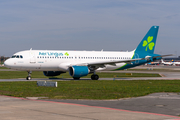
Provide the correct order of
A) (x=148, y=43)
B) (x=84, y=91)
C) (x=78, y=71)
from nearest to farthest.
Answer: (x=84, y=91) < (x=78, y=71) < (x=148, y=43)

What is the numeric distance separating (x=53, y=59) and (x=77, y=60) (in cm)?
400

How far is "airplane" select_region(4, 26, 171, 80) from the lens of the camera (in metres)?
40.9

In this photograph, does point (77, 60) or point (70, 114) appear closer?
point (70, 114)

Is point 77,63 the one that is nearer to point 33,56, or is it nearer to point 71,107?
point 33,56

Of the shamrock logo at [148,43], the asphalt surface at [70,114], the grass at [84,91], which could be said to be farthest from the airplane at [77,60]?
the asphalt surface at [70,114]

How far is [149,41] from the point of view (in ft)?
167

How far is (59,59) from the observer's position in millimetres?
42812

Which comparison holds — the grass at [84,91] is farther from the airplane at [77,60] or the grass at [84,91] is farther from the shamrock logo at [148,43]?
the shamrock logo at [148,43]

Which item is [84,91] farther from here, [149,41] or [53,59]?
[149,41]

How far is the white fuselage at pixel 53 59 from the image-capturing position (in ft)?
134

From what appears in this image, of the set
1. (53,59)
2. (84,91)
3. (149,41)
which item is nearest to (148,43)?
(149,41)

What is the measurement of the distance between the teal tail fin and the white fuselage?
590cm

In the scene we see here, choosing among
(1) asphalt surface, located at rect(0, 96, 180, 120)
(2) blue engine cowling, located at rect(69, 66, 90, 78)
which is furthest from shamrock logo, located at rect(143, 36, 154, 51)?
(1) asphalt surface, located at rect(0, 96, 180, 120)

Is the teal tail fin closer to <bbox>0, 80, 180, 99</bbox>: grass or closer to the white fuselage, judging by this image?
the white fuselage
